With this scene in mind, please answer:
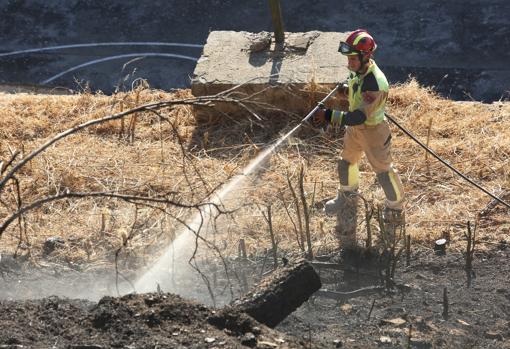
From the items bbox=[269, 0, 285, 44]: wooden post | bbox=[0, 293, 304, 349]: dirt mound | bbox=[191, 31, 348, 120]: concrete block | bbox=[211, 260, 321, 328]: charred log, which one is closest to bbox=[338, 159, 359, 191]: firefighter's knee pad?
bbox=[191, 31, 348, 120]: concrete block

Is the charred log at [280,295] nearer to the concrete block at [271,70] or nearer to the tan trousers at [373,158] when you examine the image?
the tan trousers at [373,158]

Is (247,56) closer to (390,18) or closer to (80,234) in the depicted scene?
(80,234)

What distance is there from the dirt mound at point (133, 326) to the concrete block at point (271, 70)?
390 cm

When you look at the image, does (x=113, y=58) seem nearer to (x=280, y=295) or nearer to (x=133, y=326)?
(x=280, y=295)

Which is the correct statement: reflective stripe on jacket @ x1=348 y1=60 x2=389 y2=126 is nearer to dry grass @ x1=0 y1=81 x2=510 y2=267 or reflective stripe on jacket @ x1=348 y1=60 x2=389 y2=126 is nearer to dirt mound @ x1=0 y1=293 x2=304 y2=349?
dry grass @ x1=0 y1=81 x2=510 y2=267

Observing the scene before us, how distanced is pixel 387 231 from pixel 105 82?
23.9 feet

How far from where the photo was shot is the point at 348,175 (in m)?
8.53

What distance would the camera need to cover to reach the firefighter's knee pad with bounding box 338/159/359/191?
8.50 m

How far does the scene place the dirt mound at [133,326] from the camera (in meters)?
5.76

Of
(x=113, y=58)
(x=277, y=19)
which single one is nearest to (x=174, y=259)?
(x=277, y=19)

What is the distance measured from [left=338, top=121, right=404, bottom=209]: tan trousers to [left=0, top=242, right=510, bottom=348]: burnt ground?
611 millimetres

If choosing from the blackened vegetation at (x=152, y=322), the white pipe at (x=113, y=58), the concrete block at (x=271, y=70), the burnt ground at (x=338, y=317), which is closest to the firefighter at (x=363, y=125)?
the burnt ground at (x=338, y=317)

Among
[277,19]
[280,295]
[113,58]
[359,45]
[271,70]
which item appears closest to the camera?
[280,295]

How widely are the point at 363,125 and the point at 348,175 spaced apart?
643 mm
